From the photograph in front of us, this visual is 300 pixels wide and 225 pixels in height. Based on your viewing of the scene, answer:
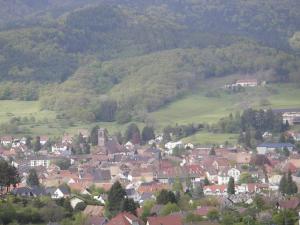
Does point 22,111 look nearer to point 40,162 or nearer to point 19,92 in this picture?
point 19,92

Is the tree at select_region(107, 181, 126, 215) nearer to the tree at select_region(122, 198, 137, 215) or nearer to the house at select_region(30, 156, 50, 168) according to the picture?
the tree at select_region(122, 198, 137, 215)

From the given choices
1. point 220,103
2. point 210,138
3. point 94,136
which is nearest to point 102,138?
point 94,136

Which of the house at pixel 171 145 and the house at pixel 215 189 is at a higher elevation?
the house at pixel 171 145

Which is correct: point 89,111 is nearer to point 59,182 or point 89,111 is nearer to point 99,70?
point 99,70

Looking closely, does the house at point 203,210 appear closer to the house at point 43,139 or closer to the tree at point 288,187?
the tree at point 288,187

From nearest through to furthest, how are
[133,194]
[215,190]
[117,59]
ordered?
[133,194]
[215,190]
[117,59]

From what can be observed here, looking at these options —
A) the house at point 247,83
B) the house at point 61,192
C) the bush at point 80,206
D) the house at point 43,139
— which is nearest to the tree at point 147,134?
the house at point 43,139

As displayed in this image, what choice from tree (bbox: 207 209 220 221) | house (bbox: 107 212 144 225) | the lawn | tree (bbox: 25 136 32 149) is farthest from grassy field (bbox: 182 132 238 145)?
house (bbox: 107 212 144 225)
